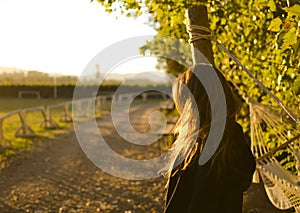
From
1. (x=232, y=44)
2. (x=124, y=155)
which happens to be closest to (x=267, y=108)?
(x=232, y=44)

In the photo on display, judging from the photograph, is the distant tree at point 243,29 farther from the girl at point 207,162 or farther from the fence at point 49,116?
the fence at point 49,116

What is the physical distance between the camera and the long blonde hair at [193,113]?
6.45ft

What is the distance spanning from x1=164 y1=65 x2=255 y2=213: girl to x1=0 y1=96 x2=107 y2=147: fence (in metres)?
7.65

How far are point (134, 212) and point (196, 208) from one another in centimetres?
339

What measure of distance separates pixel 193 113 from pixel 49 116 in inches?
474

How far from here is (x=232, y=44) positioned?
4.08 m

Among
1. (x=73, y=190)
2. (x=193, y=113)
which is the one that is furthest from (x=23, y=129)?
(x=193, y=113)

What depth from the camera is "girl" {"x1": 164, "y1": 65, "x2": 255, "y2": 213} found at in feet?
6.47

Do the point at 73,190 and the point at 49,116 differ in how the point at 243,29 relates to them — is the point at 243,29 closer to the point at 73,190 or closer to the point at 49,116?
the point at 73,190

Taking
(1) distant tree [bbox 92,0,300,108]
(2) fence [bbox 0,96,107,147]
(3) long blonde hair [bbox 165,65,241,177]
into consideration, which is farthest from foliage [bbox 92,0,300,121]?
(2) fence [bbox 0,96,107,147]

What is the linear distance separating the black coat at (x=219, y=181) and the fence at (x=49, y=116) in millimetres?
7654

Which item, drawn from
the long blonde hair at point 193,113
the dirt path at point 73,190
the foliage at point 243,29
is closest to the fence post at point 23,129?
the dirt path at point 73,190

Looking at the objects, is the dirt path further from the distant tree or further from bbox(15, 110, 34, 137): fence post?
bbox(15, 110, 34, 137): fence post

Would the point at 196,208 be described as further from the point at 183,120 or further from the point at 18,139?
the point at 18,139
